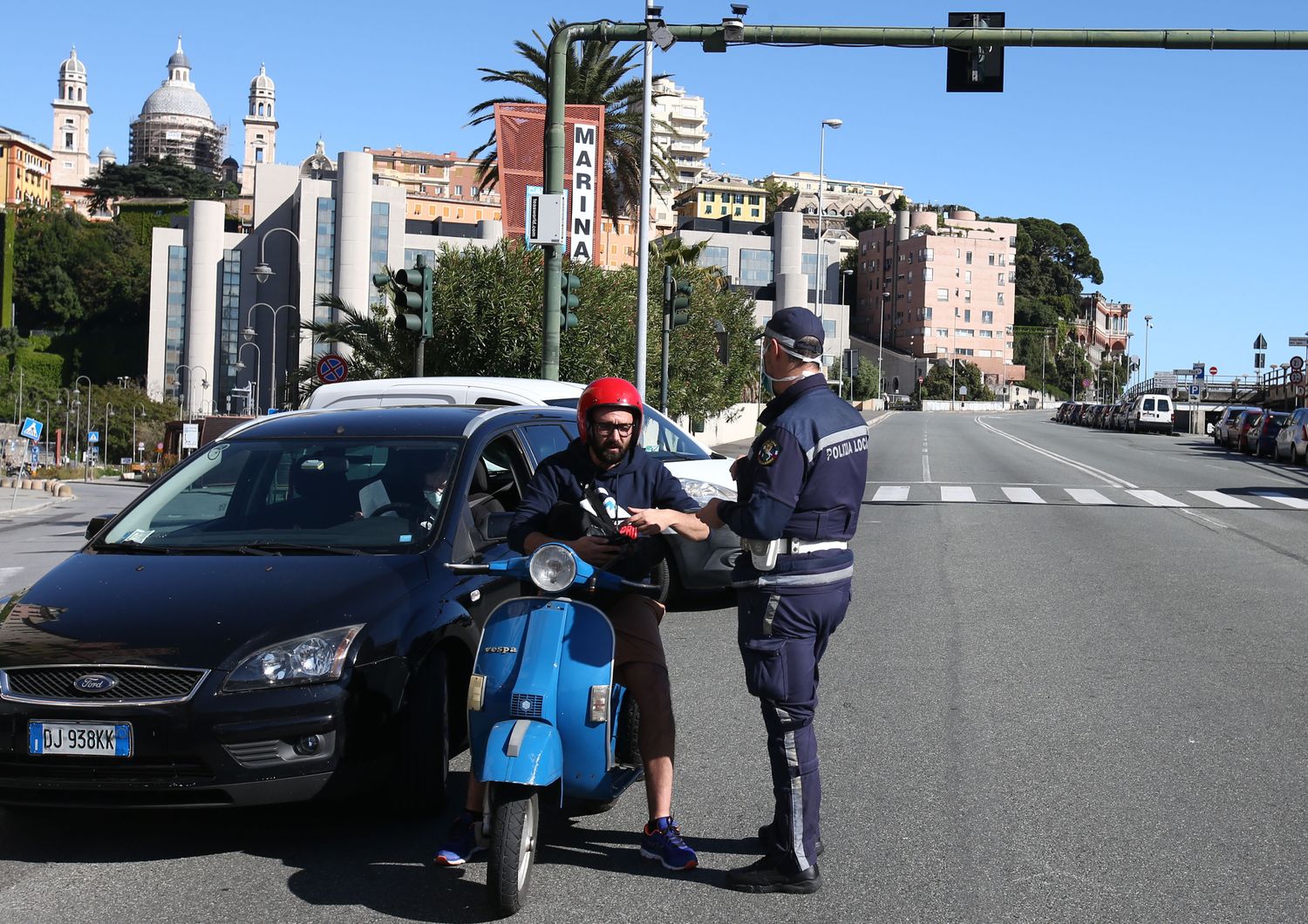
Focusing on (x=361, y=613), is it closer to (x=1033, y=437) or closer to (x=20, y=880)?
(x=20, y=880)

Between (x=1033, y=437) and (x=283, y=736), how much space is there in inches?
2140

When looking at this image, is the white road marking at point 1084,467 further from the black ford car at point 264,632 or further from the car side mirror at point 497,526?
the black ford car at point 264,632

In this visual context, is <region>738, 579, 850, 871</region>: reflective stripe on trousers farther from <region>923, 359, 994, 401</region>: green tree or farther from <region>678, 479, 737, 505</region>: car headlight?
<region>923, 359, 994, 401</region>: green tree

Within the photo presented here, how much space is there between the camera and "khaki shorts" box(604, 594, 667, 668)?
16.4 ft

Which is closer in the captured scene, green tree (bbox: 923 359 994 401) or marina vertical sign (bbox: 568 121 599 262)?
marina vertical sign (bbox: 568 121 599 262)

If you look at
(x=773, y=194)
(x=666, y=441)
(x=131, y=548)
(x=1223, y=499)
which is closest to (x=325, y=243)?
(x=1223, y=499)

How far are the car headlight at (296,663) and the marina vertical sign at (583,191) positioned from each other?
12676mm

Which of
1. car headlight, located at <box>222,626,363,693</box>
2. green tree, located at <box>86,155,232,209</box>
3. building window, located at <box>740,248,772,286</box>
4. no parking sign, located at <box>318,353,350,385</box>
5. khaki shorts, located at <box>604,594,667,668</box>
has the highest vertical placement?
green tree, located at <box>86,155,232,209</box>

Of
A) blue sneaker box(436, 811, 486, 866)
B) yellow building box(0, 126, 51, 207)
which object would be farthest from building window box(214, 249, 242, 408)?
blue sneaker box(436, 811, 486, 866)

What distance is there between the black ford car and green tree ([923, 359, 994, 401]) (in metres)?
141

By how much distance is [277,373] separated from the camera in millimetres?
102250

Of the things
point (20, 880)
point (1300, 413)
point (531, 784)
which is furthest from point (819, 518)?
point (1300, 413)

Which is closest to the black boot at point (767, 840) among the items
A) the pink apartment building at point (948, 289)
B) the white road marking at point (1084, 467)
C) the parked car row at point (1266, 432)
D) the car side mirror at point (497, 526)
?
the car side mirror at point (497, 526)

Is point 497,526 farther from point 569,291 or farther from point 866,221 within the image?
point 866,221
